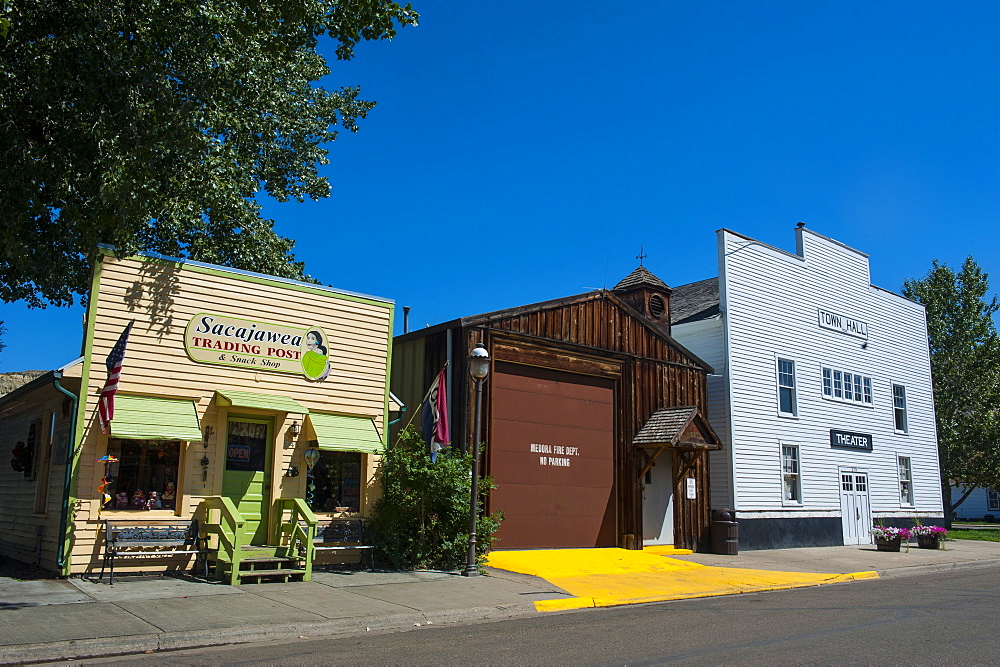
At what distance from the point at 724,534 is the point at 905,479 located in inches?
488

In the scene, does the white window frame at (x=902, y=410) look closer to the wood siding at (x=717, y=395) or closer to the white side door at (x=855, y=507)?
the white side door at (x=855, y=507)

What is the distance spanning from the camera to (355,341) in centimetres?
1480

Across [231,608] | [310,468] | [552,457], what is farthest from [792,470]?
[231,608]

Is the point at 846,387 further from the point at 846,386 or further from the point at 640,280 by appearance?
the point at 640,280

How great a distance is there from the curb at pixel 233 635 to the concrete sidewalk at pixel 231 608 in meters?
0.01

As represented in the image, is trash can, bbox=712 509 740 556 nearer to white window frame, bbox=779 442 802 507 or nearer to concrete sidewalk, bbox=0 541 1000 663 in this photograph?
A: white window frame, bbox=779 442 802 507

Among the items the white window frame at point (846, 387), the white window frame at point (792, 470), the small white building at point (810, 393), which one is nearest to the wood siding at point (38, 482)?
the small white building at point (810, 393)

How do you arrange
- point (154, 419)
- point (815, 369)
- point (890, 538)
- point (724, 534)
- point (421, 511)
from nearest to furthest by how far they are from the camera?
1. point (154, 419)
2. point (421, 511)
3. point (724, 534)
4. point (890, 538)
5. point (815, 369)

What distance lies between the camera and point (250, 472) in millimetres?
13430

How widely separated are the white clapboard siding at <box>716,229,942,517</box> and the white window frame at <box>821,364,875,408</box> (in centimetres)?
18

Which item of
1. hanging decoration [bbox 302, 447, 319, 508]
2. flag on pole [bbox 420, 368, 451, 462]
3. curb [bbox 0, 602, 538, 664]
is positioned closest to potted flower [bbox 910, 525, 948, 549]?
flag on pole [bbox 420, 368, 451, 462]

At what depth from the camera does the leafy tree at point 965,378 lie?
120ft

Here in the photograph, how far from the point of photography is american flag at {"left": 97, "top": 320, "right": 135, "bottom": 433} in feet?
36.0

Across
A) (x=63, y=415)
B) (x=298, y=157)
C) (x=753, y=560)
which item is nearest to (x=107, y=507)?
(x=63, y=415)
